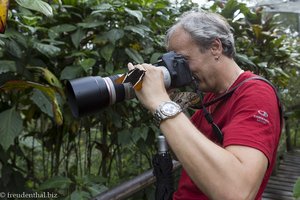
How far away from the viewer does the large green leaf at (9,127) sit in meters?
1.44

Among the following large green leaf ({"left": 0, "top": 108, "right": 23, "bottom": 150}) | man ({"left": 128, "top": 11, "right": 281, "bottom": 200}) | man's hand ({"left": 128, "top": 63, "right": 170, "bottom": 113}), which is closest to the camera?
man ({"left": 128, "top": 11, "right": 281, "bottom": 200})

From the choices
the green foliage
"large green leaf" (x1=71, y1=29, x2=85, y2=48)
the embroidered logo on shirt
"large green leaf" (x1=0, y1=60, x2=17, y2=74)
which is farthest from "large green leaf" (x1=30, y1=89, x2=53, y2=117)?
the embroidered logo on shirt

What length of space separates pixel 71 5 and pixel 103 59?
0.29 m

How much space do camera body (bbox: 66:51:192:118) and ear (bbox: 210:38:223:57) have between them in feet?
0.30

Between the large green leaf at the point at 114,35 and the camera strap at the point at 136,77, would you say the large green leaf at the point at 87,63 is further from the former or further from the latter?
the camera strap at the point at 136,77

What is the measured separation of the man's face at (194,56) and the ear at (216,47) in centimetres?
1

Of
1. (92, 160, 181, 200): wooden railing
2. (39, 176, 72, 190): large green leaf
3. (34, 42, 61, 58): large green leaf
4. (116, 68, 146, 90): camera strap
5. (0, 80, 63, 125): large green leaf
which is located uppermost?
(116, 68, 146, 90): camera strap

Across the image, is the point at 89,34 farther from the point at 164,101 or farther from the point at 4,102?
the point at 164,101

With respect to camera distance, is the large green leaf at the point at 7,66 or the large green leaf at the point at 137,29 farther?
the large green leaf at the point at 137,29

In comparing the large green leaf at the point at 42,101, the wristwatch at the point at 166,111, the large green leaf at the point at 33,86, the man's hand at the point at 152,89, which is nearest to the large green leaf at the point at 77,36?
the large green leaf at the point at 42,101

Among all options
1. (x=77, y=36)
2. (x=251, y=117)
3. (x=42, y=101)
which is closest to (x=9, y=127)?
(x=42, y=101)

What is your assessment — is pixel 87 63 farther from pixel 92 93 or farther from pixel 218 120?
pixel 218 120

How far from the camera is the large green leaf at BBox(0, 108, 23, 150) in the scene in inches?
56.6

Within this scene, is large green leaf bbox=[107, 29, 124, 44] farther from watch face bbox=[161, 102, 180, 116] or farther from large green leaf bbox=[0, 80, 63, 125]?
watch face bbox=[161, 102, 180, 116]
